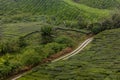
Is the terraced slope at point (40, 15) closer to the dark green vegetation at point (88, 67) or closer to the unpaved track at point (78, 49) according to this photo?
the unpaved track at point (78, 49)

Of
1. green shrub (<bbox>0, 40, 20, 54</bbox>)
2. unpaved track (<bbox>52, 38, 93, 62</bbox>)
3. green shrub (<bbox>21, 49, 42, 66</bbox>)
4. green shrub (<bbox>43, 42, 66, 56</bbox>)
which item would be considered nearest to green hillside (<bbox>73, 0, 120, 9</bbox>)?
unpaved track (<bbox>52, 38, 93, 62</bbox>)

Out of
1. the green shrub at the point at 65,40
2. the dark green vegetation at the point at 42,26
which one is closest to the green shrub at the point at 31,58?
the dark green vegetation at the point at 42,26

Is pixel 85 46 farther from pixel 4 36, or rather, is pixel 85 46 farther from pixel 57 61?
pixel 4 36

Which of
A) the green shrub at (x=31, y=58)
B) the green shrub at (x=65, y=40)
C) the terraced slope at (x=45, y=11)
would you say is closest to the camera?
the green shrub at (x=31, y=58)

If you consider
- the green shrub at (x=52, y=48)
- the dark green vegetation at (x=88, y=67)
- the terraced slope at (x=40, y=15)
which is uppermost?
the terraced slope at (x=40, y=15)

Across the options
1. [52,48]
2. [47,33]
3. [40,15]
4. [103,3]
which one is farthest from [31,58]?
[103,3]

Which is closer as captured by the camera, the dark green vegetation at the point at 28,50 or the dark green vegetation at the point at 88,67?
the dark green vegetation at the point at 88,67
